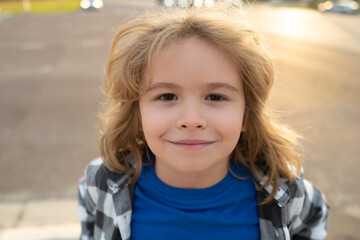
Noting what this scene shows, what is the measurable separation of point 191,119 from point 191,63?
0.20 metres

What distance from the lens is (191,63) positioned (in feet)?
4.36

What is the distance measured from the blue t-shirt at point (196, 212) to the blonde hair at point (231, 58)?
10 cm

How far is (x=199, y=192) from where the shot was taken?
150 centimetres

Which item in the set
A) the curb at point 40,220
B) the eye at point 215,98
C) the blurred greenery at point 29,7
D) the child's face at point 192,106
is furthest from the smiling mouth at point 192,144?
the blurred greenery at point 29,7

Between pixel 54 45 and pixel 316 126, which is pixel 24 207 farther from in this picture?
pixel 54 45

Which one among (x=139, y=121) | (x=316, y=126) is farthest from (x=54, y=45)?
(x=139, y=121)

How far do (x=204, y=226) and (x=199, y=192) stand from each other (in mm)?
134

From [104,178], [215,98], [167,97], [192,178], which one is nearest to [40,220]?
[104,178]

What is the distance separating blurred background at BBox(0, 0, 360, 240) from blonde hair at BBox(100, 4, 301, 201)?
0.92 ft

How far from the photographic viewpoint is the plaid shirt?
1467 mm

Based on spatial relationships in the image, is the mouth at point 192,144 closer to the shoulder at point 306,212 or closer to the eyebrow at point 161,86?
the eyebrow at point 161,86

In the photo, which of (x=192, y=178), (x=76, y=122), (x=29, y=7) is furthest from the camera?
(x=29, y=7)

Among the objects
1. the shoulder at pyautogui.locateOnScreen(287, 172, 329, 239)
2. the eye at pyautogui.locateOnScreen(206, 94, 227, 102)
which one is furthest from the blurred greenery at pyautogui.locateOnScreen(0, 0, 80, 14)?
the shoulder at pyautogui.locateOnScreen(287, 172, 329, 239)

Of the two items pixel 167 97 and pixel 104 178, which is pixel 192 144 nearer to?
pixel 167 97
